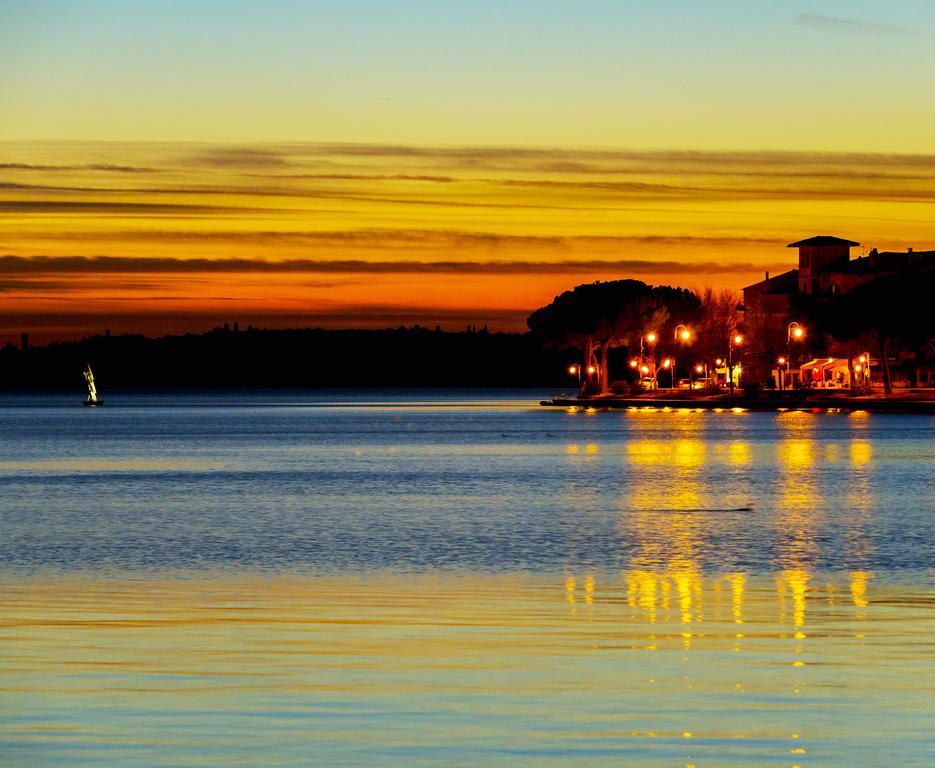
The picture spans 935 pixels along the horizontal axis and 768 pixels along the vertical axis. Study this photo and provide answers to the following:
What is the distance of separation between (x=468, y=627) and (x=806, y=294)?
179566mm

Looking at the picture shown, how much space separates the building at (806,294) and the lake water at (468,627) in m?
128

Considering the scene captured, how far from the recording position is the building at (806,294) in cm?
17825

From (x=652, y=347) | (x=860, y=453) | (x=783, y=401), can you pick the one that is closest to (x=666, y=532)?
(x=860, y=453)

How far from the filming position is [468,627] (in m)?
18.8

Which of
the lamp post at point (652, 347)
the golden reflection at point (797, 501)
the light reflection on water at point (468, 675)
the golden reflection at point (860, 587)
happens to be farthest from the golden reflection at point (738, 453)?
the lamp post at point (652, 347)

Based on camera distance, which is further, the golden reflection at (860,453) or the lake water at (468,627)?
the golden reflection at (860,453)

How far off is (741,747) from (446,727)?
224cm

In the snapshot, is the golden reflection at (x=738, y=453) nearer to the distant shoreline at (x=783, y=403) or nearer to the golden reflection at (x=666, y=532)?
the golden reflection at (x=666, y=532)

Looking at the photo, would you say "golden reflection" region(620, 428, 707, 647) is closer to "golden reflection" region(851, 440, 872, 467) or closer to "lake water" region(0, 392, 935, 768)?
"lake water" region(0, 392, 935, 768)

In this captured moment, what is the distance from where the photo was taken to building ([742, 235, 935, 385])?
17825 centimetres

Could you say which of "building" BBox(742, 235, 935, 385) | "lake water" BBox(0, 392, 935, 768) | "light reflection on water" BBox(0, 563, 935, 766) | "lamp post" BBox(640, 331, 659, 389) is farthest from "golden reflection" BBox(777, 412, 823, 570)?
"building" BBox(742, 235, 935, 385)

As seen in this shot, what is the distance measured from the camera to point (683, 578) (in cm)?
2497

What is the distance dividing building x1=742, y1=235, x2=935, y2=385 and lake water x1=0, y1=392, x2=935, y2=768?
420ft

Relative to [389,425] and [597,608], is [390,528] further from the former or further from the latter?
[389,425]
